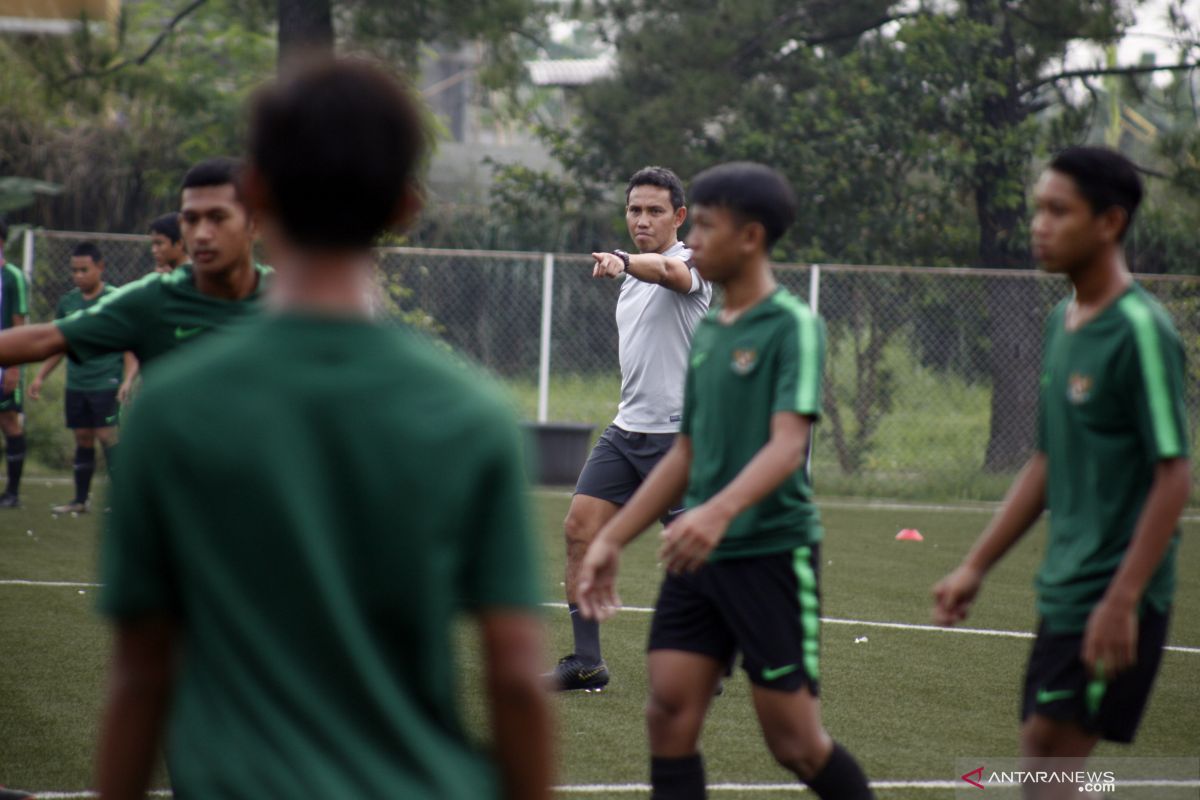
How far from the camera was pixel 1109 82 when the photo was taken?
20.7 meters

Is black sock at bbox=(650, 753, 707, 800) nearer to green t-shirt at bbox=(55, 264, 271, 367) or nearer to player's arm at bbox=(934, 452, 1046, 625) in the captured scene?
player's arm at bbox=(934, 452, 1046, 625)

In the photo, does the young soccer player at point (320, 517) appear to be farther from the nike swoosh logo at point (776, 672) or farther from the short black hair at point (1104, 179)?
the short black hair at point (1104, 179)

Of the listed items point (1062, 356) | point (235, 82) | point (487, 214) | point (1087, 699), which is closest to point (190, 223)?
point (1062, 356)

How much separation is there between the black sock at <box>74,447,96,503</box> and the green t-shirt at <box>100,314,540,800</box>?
11419 mm

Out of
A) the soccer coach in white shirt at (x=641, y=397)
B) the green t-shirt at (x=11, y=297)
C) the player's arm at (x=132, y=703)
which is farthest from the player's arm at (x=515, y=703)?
the green t-shirt at (x=11, y=297)

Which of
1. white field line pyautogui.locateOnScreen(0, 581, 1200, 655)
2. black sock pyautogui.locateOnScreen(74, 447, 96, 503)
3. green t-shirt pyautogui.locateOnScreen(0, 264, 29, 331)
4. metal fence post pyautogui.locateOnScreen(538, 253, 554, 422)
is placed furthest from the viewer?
metal fence post pyautogui.locateOnScreen(538, 253, 554, 422)

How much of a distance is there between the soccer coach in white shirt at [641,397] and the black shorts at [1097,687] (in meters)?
3.16

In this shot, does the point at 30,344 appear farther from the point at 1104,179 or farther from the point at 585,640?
the point at 585,640

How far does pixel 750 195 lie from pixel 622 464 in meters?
2.81

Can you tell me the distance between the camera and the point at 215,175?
4.10 metres

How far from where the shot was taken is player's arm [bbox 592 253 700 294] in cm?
548

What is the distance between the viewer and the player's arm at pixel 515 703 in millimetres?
A: 1787

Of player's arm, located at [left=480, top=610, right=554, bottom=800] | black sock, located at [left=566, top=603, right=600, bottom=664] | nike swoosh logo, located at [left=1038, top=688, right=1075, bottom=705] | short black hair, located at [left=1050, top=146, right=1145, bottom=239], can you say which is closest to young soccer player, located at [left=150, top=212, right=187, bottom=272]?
black sock, located at [left=566, top=603, right=600, bottom=664]

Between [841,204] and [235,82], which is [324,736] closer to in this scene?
[841,204]
